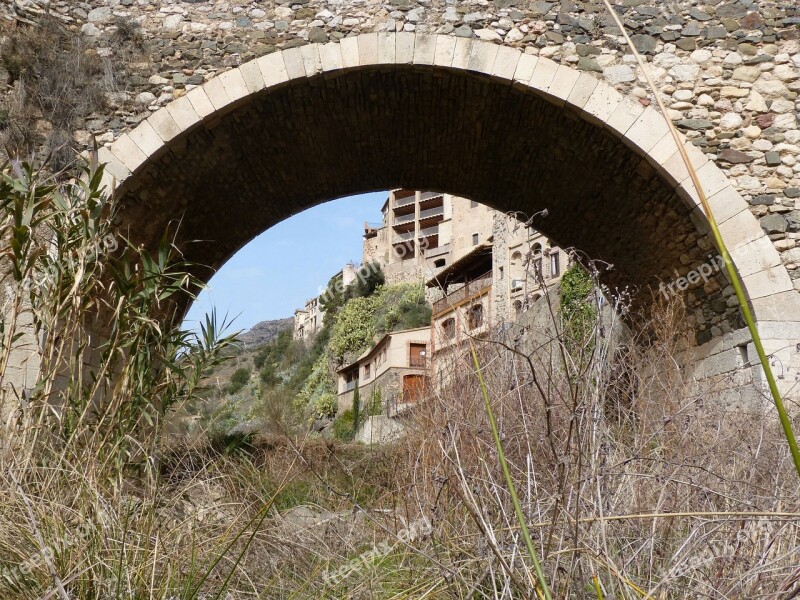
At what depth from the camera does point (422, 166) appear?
743cm

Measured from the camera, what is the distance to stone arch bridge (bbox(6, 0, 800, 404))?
5.69 metres

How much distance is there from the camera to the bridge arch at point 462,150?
5695 millimetres

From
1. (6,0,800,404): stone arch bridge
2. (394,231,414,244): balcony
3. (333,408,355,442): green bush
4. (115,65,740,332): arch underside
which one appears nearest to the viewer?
(6,0,800,404): stone arch bridge

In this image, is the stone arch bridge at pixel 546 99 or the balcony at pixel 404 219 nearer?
the stone arch bridge at pixel 546 99

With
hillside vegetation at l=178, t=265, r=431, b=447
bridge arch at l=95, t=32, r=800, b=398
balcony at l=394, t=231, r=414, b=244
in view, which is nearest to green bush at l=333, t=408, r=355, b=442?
hillside vegetation at l=178, t=265, r=431, b=447

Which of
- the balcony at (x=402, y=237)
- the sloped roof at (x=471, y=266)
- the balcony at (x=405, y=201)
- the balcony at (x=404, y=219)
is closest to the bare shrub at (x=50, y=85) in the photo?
the sloped roof at (x=471, y=266)

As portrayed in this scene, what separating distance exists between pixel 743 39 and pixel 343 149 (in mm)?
3407

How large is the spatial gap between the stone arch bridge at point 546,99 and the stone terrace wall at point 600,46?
0.01 metres

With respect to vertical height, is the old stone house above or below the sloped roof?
below

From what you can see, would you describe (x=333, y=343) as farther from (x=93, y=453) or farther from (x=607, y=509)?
(x=607, y=509)

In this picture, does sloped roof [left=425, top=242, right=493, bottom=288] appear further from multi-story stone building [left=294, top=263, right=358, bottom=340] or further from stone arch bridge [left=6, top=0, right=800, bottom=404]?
stone arch bridge [left=6, top=0, right=800, bottom=404]

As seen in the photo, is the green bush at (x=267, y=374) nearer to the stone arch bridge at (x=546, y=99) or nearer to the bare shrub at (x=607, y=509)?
the stone arch bridge at (x=546, y=99)

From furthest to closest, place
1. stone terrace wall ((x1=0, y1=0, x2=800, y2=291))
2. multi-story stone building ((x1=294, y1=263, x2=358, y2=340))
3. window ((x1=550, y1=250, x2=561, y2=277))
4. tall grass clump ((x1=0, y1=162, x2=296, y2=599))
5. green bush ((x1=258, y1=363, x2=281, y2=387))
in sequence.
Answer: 1. multi-story stone building ((x1=294, y1=263, x2=358, y2=340))
2. green bush ((x1=258, y1=363, x2=281, y2=387))
3. window ((x1=550, y1=250, x2=561, y2=277))
4. stone terrace wall ((x1=0, y1=0, x2=800, y2=291))
5. tall grass clump ((x1=0, y1=162, x2=296, y2=599))

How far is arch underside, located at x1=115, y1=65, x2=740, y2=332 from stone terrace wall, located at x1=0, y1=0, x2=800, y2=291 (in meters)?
0.39
